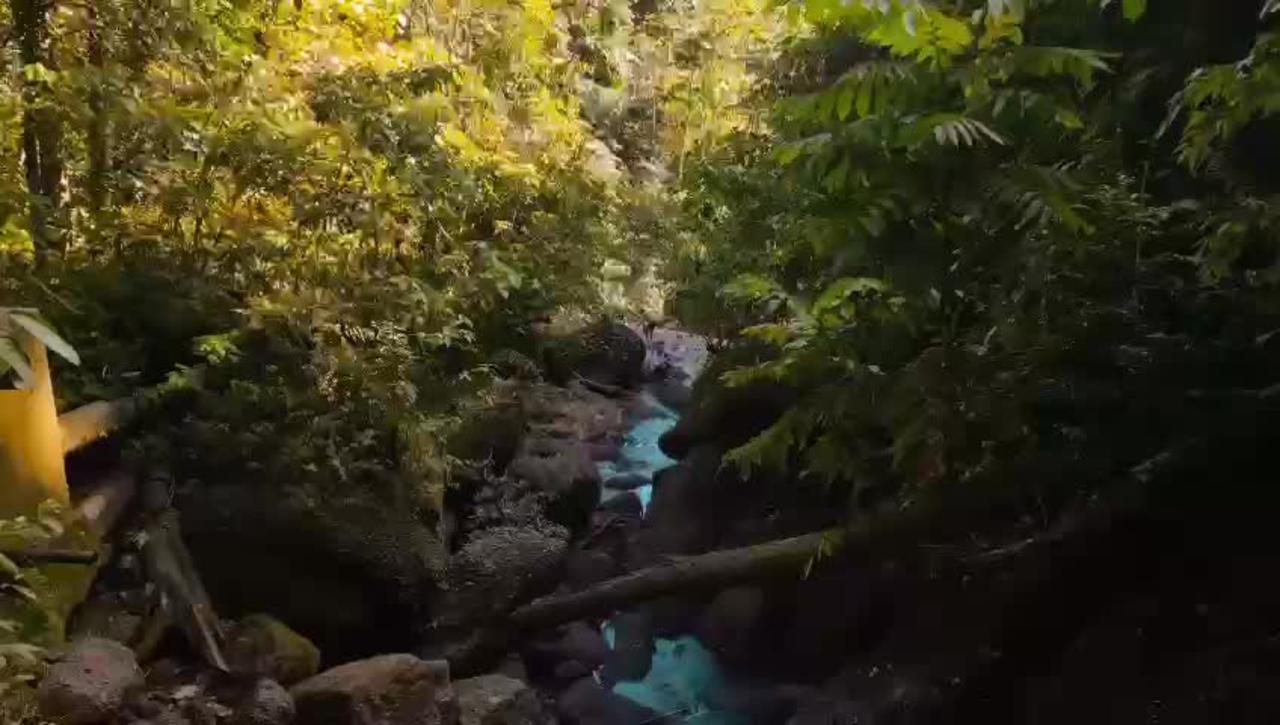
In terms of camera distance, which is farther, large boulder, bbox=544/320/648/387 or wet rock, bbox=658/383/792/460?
large boulder, bbox=544/320/648/387

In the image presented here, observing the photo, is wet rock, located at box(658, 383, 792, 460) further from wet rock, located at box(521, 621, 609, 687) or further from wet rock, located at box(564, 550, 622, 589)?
wet rock, located at box(521, 621, 609, 687)

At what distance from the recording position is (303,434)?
6152 millimetres

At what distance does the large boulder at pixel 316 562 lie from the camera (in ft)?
18.9

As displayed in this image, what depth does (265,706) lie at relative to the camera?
4.57 meters

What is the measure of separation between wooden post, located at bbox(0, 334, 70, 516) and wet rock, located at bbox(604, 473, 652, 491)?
6480mm

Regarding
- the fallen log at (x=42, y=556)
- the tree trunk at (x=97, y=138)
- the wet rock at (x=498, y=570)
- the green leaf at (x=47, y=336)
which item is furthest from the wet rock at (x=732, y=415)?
the green leaf at (x=47, y=336)

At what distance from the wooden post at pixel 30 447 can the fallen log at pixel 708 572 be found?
9.28 feet

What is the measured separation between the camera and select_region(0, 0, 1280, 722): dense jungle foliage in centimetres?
350

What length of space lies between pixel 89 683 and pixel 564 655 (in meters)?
3.90

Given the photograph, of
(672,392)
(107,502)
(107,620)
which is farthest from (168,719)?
(672,392)

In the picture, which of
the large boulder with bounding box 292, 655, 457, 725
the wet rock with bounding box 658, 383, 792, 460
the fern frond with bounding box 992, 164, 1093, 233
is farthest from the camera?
the wet rock with bounding box 658, 383, 792, 460

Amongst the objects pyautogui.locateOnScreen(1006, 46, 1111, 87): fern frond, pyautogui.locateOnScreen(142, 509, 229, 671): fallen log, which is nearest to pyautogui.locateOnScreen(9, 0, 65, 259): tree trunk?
pyautogui.locateOnScreen(142, 509, 229, 671): fallen log

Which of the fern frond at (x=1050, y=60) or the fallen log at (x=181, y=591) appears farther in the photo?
the fallen log at (x=181, y=591)

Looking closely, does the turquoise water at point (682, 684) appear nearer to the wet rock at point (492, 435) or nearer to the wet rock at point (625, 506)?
the wet rock at point (625, 506)
